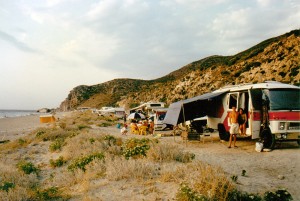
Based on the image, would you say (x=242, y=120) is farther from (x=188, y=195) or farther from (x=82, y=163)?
(x=188, y=195)

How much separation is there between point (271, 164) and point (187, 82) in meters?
49.5

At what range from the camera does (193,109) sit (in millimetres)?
17188

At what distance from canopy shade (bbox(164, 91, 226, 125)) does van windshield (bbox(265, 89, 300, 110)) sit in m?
3.53

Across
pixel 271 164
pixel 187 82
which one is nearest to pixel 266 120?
pixel 271 164

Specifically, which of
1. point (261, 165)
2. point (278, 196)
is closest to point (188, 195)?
point (278, 196)

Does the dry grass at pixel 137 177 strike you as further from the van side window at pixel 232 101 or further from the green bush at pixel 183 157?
the van side window at pixel 232 101

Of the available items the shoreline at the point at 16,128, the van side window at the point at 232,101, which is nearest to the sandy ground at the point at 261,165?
the van side window at the point at 232,101

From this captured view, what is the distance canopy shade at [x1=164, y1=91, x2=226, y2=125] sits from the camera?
1648cm

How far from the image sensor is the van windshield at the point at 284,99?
1266 centimetres

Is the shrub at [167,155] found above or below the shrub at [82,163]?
above

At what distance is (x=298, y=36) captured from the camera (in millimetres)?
41406

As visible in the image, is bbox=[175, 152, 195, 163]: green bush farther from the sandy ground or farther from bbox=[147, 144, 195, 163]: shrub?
the sandy ground

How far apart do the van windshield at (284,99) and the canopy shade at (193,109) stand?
11.6 ft

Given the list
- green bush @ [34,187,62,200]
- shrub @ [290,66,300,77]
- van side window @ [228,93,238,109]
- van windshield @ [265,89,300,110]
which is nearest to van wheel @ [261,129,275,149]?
van windshield @ [265,89,300,110]
